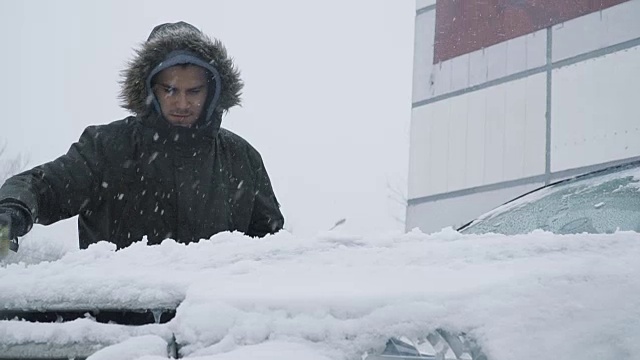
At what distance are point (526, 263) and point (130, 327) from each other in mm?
865

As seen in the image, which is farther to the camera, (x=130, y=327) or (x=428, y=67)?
(x=428, y=67)

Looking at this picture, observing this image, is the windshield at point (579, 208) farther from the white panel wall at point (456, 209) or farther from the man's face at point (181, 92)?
the white panel wall at point (456, 209)

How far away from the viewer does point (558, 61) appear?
9469 millimetres

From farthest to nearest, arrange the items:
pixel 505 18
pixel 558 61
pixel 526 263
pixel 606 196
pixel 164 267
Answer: pixel 505 18, pixel 558 61, pixel 606 196, pixel 164 267, pixel 526 263

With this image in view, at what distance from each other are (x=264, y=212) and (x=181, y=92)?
632mm

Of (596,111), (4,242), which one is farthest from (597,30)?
(4,242)

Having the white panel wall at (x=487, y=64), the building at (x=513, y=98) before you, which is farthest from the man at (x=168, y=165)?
the white panel wall at (x=487, y=64)

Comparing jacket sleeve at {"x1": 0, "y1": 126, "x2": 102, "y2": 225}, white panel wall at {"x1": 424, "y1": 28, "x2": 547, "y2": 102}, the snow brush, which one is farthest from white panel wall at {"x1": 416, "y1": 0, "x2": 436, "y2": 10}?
the snow brush

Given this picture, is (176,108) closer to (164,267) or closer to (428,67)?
(164,267)

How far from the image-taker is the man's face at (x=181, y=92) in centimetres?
388

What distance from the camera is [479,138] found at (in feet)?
33.5

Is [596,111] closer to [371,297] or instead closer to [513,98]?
[513,98]

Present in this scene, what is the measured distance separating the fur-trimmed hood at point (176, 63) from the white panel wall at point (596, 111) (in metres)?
5.58

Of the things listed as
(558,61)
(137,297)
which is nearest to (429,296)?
(137,297)
